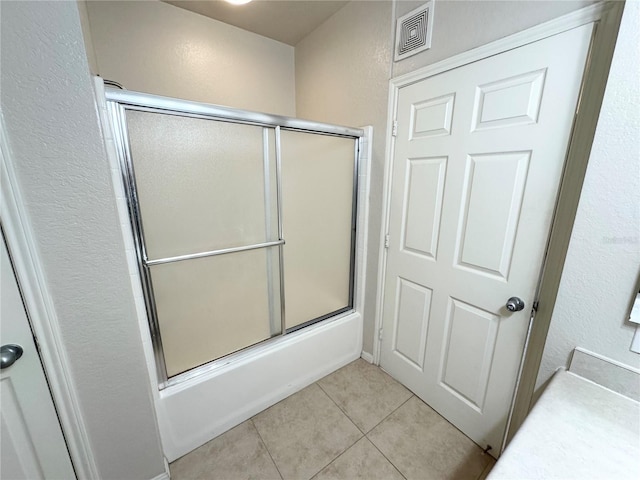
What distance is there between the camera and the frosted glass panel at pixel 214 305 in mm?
1209

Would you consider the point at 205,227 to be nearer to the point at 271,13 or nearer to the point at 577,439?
the point at 577,439

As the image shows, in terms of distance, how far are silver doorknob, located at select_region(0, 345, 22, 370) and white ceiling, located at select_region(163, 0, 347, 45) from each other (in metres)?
2.12

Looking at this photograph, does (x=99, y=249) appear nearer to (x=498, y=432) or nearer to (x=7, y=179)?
(x=7, y=179)

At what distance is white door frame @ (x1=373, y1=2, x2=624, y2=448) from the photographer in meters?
0.85

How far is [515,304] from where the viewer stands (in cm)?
112

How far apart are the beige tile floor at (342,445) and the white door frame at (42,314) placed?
20.8 inches

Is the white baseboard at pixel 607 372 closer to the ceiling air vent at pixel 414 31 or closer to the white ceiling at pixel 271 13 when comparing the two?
the ceiling air vent at pixel 414 31

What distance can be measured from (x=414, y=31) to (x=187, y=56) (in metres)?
1.57

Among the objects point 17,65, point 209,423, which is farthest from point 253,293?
point 17,65

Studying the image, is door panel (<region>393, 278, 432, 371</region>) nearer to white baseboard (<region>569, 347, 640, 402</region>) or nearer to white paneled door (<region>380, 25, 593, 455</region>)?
white paneled door (<region>380, 25, 593, 455</region>)

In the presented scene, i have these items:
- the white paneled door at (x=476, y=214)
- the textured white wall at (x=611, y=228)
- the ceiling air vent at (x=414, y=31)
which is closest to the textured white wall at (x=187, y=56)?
the ceiling air vent at (x=414, y=31)

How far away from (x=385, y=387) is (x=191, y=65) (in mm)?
2700

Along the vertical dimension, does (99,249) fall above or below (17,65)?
below

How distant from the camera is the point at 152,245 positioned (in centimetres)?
110
